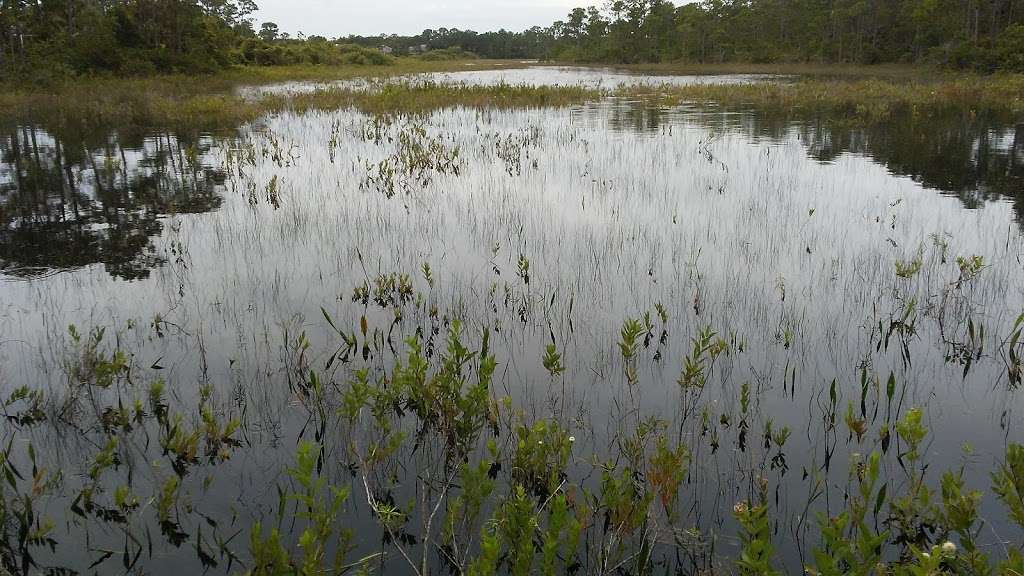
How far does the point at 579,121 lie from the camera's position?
19969mm

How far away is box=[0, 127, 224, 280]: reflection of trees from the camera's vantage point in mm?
8141

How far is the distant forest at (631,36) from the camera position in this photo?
35.1 meters

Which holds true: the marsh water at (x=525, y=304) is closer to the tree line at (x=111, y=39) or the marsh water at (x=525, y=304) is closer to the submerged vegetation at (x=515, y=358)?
the submerged vegetation at (x=515, y=358)

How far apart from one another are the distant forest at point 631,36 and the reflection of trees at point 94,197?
19.2 m

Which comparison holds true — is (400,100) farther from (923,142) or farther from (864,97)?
(864,97)

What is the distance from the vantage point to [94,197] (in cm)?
1130

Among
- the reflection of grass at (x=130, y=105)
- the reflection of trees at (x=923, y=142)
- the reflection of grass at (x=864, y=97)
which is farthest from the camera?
the reflection of grass at (x=864, y=97)

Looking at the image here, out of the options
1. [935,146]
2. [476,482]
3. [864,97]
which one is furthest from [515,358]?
[864,97]

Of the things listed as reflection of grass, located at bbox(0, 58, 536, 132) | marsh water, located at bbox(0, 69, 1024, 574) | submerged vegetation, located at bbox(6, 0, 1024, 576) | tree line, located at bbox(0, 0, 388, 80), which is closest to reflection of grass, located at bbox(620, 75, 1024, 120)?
submerged vegetation, located at bbox(6, 0, 1024, 576)

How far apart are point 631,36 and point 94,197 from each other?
83.9m

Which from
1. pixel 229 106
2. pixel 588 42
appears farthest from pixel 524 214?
pixel 588 42

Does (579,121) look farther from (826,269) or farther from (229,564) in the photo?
(229,564)

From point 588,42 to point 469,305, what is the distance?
97706 mm

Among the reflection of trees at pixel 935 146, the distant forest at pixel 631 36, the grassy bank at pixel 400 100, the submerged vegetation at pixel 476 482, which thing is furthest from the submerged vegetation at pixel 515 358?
the distant forest at pixel 631 36
